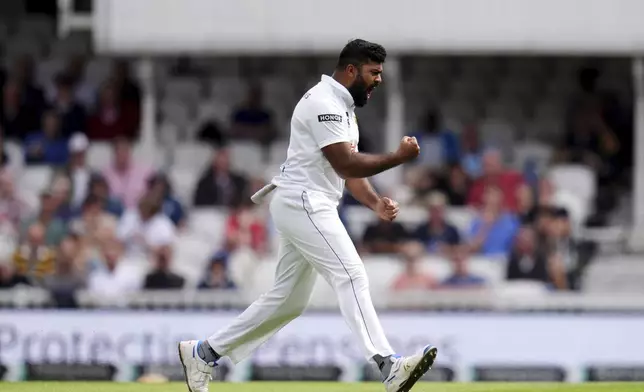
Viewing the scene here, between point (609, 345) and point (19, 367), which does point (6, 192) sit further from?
point (609, 345)

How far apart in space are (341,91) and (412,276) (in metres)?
6.25

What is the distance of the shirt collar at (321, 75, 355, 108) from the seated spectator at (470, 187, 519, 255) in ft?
22.9

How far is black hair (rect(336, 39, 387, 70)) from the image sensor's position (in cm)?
892

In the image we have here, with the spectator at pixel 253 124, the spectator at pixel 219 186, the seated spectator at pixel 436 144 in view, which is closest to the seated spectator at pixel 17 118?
the spectator at pixel 253 124

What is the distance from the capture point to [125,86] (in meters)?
18.5

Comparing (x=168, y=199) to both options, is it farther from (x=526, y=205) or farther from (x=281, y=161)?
(x=526, y=205)

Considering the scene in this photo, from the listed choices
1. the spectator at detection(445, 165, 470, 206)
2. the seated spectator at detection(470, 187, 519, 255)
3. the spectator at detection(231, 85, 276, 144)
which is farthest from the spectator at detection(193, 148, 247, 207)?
the seated spectator at detection(470, 187, 519, 255)

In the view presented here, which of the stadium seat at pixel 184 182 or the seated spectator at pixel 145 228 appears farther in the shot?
the stadium seat at pixel 184 182

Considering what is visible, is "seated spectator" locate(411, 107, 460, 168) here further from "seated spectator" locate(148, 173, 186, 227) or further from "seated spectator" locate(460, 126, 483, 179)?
"seated spectator" locate(148, 173, 186, 227)

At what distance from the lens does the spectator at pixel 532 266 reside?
15.2m

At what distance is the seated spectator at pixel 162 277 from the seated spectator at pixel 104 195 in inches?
57.8

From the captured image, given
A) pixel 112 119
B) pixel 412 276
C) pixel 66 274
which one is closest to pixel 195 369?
pixel 412 276

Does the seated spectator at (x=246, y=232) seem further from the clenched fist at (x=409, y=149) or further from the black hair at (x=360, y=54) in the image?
the clenched fist at (x=409, y=149)

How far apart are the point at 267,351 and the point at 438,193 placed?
11.4 feet
